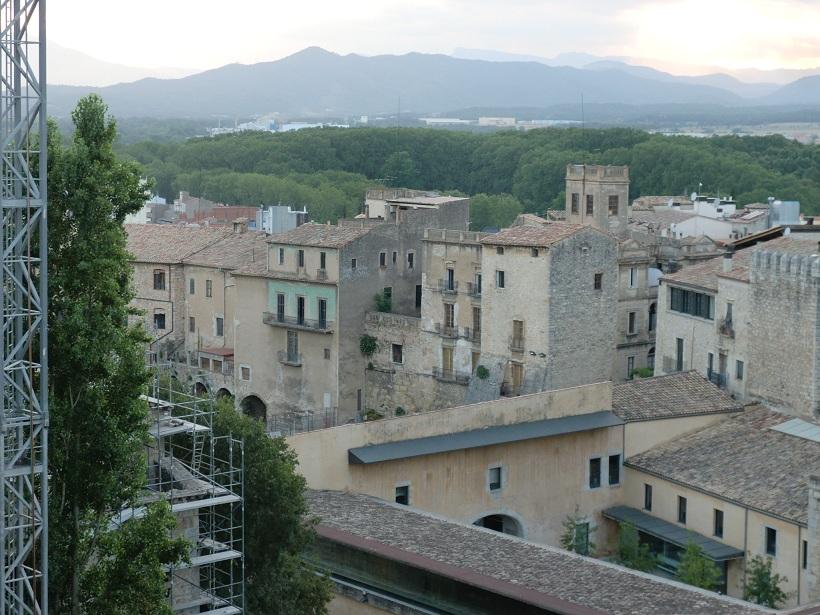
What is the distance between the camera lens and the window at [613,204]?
6084 centimetres

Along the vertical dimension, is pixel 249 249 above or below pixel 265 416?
above

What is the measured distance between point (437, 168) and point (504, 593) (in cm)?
11700

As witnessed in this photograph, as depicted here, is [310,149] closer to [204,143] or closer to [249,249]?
[204,143]

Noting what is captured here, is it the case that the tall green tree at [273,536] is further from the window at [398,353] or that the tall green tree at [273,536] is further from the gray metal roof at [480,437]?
the window at [398,353]

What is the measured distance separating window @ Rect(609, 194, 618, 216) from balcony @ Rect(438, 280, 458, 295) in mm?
12036

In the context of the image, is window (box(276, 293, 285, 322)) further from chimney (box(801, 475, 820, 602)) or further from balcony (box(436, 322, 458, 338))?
chimney (box(801, 475, 820, 602))

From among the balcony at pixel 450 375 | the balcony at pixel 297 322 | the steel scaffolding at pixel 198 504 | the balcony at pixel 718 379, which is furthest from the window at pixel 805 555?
the balcony at pixel 297 322

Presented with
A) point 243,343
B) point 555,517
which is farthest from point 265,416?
point 555,517

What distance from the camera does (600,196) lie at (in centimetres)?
6059

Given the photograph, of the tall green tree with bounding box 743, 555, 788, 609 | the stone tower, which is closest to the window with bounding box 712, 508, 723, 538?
the tall green tree with bounding box 743, 555, 788, 609

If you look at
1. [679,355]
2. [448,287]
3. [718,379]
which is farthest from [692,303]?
[448,287]

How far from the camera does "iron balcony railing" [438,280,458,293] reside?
50.7 metres

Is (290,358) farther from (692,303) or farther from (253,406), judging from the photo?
(692,303)

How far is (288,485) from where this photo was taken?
90.4ft
